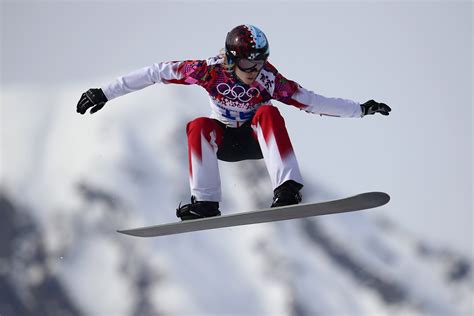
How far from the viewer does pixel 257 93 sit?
9297 millimetres

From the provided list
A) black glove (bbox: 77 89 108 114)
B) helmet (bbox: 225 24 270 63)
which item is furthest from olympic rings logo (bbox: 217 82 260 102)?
black glove (bbox: 77 89 108 114)

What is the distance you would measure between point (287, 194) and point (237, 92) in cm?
141

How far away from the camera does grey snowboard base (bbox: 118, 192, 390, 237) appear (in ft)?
26.3

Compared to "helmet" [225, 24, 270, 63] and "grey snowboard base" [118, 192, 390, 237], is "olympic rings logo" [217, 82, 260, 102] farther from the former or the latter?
"grey snowboard base" [118, 192, 390, 237]

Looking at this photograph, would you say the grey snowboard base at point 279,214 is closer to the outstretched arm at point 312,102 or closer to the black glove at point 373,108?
the outstretched arm at point 312,102

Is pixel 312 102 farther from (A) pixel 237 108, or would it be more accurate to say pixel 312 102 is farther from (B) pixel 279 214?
(B) pixel 279 214

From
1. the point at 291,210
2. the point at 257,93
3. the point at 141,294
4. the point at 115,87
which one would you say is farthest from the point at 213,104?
the point at 141,294

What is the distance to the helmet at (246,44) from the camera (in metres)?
8.84

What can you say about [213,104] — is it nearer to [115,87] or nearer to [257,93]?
[257,93]

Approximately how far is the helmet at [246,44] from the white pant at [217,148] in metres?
0.63

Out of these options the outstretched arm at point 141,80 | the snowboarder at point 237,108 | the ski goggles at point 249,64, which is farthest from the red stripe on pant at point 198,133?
the ski goggles at point 249,64

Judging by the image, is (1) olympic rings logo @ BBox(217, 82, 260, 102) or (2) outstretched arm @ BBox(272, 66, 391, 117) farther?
(2) outstretched arm @ BBox(272, 66, 391, 117)

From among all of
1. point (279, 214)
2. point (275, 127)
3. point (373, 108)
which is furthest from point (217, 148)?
point (373, 108)

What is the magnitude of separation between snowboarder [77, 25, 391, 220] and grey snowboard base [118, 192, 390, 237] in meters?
0.15
